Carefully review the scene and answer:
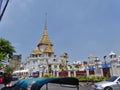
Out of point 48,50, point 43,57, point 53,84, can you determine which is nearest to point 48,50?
point 48,50

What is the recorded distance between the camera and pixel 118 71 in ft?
116

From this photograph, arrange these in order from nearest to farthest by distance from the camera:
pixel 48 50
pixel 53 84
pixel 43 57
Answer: pixel 53 84 → pixel 43 57 → pixel 48 50

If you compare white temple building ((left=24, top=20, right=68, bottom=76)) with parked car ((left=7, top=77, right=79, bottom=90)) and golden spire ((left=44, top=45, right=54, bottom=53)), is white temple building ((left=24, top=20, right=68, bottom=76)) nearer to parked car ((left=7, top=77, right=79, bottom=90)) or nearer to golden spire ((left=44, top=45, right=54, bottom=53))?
golden spire ((left=44, top=45, right=54, bottom=53))

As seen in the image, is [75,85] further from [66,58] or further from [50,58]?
[66,58]

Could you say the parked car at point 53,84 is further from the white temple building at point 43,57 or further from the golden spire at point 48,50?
the golden spire at point 48,50

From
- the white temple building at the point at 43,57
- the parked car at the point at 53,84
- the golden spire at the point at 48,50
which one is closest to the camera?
the parked car at the point at 53,84

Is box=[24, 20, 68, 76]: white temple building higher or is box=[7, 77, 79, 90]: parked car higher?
box=[24, 20, 68, 76]: white temple building

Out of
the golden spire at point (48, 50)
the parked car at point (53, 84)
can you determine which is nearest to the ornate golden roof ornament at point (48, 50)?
the golden spire at point (48, 50)

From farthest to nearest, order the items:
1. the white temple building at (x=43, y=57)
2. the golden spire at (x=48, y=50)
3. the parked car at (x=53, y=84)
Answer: the golden spire at (x=48, y=50) < the white temple building at (x=43, y=57) < the parked car at (x=53, y=84)

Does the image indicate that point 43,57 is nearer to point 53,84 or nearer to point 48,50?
point 48,50

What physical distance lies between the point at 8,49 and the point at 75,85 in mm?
35879

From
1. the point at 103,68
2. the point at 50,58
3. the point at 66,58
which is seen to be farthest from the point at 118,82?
the point at 66,58

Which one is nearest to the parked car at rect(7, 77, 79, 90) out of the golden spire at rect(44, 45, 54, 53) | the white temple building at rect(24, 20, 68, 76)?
the white temple building at rect(24, 20, 68, 76)

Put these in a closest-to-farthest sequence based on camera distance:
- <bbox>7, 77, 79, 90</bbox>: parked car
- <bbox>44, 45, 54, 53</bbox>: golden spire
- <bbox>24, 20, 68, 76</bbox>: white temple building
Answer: <bbox>7, 77, 79, 90</bbox>: parked car → <bbox>24, 20, 68, 76</bbox>: white temple building → <bbox>44, 45, 54, 53</bbox>: golden spire
